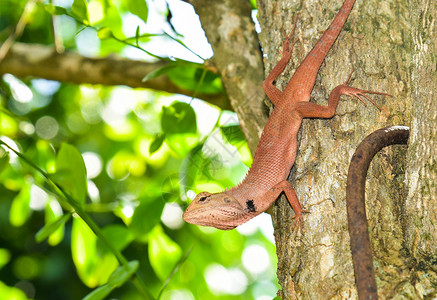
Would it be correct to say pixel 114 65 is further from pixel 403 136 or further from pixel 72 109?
pixel 403 136

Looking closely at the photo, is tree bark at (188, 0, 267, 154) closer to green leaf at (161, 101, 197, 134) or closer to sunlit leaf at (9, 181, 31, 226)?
green leaf at (161, 101, 197, 134)

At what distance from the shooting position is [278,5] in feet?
11.5

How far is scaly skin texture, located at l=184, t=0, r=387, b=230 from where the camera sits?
316 cm

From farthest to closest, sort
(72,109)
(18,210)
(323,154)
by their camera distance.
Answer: (72,109) → (18,210) → (323,154)

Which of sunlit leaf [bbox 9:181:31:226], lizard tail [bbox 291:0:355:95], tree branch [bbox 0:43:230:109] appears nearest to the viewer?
lizard tail [bbox 291:0:355:95]

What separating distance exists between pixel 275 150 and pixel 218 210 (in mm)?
668

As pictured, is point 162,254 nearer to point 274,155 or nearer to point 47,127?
point 274,155

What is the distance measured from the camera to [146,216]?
4.01 metres

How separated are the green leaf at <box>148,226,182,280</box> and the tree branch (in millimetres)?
1707

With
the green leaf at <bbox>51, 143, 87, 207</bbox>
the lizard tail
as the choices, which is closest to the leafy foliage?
the green leaf at <bbox>51, 143, 87, 207</bbox>

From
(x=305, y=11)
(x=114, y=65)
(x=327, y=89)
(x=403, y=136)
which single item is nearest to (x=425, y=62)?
(x=403, y=136)

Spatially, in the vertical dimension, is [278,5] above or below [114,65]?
above

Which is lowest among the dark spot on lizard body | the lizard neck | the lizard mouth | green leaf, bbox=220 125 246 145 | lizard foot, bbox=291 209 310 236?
the lizard mouth

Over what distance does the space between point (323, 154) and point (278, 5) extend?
1.29 metres
